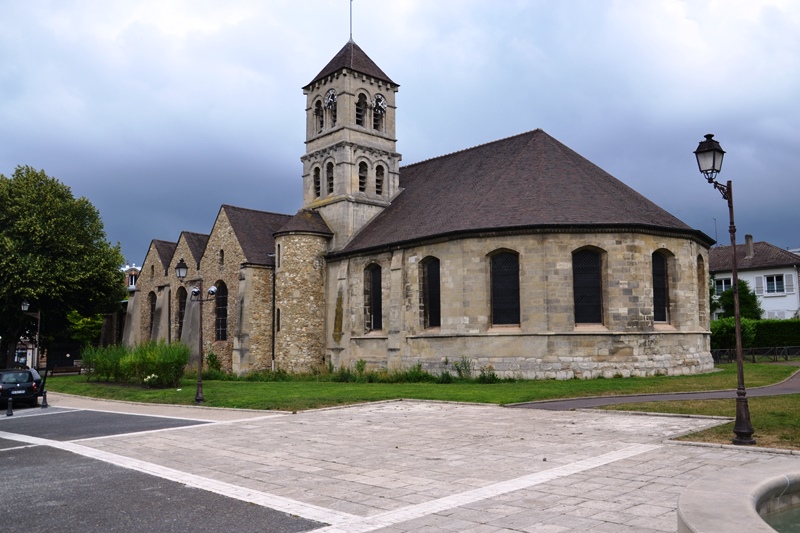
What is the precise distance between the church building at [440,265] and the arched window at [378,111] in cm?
12

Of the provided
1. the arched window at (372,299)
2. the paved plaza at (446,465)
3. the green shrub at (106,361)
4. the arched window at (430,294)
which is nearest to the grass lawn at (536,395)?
the paved plaza at (446,465)

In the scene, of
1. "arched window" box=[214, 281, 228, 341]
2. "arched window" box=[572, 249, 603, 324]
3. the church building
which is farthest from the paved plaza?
"arched window" box=[214, 281, 228, 341]

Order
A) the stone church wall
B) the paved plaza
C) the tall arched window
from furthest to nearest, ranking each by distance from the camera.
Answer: the tall arched window
the stone church wall
the paved plaza

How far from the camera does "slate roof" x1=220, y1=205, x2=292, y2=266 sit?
36.2 m

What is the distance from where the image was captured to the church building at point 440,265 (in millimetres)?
26094

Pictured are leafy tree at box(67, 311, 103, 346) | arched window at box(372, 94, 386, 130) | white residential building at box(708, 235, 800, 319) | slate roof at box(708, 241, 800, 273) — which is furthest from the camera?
leafy tree at box(67, 311, 103, 346)

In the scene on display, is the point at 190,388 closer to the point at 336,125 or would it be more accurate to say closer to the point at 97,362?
the point at 97,362

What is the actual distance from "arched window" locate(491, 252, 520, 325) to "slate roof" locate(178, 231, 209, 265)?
70.1 ft

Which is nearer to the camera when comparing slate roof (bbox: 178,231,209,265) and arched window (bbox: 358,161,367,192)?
arched window (bbox: 358,161,367,192)

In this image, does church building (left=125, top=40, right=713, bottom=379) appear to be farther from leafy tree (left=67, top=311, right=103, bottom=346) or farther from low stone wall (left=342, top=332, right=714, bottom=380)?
leafy tree (left=67, top=311, right=103, bottom=346)

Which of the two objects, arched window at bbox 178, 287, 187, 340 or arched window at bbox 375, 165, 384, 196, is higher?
arched window at bbox 375, 165, 384, 196

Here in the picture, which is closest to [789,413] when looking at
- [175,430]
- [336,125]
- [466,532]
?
[466,532]

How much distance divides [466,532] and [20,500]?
5676 mm

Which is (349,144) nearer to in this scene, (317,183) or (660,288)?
(317,183)
